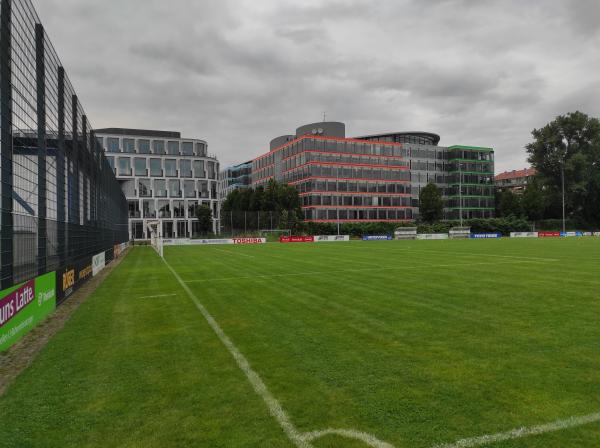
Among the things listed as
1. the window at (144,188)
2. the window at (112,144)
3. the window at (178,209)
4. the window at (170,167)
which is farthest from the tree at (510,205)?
the window at (112,144)

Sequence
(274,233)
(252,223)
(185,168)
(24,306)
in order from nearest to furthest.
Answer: (24,306)
(274,233)
(252,223)
(185,168)

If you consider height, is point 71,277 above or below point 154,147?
below

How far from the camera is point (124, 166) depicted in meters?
83.2

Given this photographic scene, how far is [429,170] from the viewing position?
10744cm

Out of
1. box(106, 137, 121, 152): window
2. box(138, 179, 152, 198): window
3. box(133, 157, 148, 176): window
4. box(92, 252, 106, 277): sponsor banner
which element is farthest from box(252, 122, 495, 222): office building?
box(92, 252, 106, 277): sponsor banner

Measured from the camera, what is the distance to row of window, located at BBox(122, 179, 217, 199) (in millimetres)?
83500

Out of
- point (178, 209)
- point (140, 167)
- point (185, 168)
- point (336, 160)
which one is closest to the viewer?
point (140, 167)

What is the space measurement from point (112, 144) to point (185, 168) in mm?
14687

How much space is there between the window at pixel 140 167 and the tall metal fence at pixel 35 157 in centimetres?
7045

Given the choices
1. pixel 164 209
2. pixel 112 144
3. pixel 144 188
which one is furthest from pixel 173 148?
pixel 164 209

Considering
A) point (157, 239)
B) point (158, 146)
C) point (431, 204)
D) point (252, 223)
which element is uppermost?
point (158, 146)

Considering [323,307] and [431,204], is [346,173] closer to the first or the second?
[431,204]

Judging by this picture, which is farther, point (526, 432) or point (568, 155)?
point (568, 155)

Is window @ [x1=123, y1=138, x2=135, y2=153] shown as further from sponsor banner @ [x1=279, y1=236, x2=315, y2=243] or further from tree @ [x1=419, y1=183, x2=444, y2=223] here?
tree @ [x1=419, y1=183, x2=444, y2=223]
